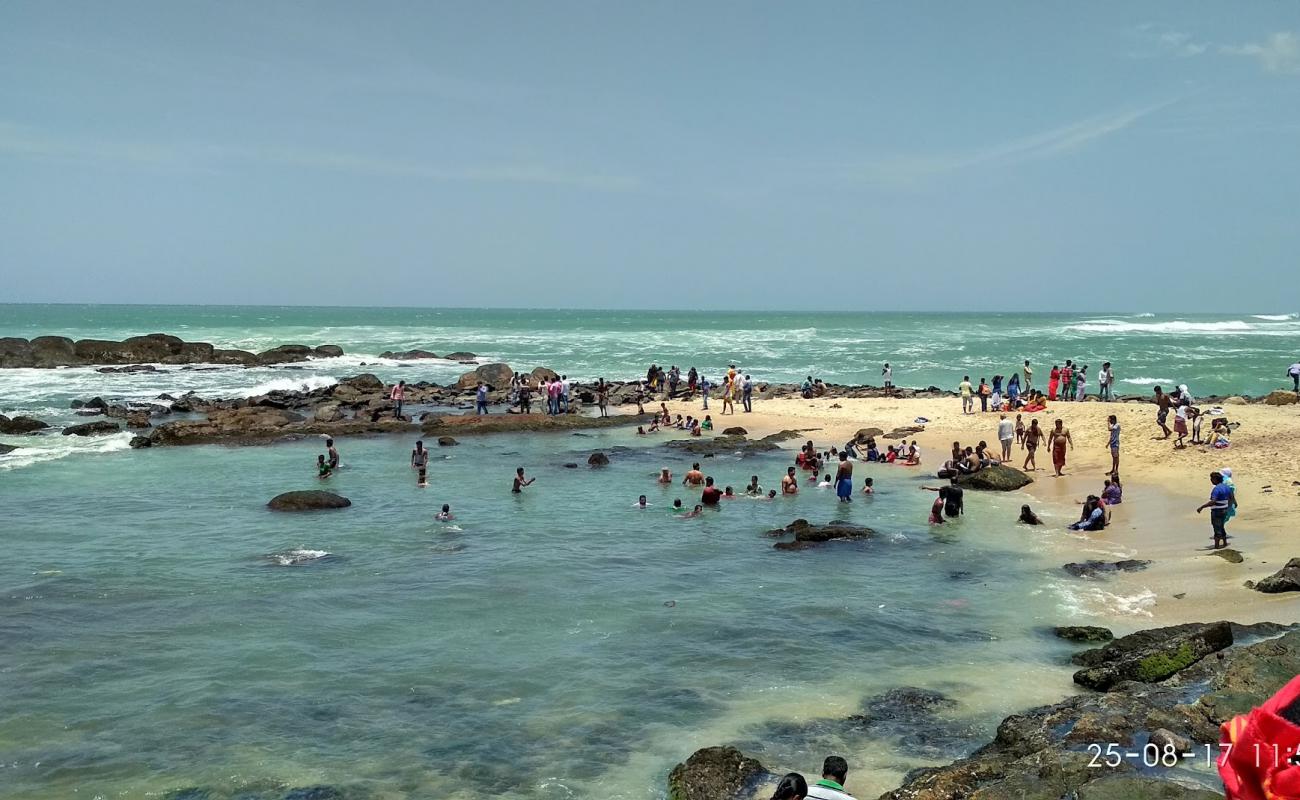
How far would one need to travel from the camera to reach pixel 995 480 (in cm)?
2161

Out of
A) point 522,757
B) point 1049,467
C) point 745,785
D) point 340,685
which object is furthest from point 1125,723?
point 1049,467

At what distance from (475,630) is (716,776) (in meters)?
5.48

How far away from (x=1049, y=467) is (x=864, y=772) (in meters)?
17.4

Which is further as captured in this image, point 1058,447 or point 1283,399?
point 1283,399

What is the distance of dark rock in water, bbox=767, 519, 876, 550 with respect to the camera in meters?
17.0

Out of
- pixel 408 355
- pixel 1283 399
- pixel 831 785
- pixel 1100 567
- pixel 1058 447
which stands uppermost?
pixel 1283 399

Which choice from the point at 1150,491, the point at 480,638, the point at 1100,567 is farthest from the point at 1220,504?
the point at 480,638

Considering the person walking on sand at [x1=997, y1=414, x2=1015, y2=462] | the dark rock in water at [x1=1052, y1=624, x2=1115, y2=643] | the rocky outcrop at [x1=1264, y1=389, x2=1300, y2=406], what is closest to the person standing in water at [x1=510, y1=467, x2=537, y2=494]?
the person walking on sand at [x1=997, y1=414, x2=1015, y2=462]

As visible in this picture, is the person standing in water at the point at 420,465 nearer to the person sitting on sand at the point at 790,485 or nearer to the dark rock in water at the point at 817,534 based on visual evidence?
the person sitting on sand at the point at 790,485

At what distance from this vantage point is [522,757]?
29.3 feet

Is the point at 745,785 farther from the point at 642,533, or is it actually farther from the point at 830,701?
the point at 642,533

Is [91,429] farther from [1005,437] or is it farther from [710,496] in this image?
[1005,437]

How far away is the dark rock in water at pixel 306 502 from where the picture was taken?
20000 millimetres

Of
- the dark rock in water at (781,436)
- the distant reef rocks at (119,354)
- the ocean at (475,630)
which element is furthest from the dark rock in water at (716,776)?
the distant reef rocks at (119,354)
